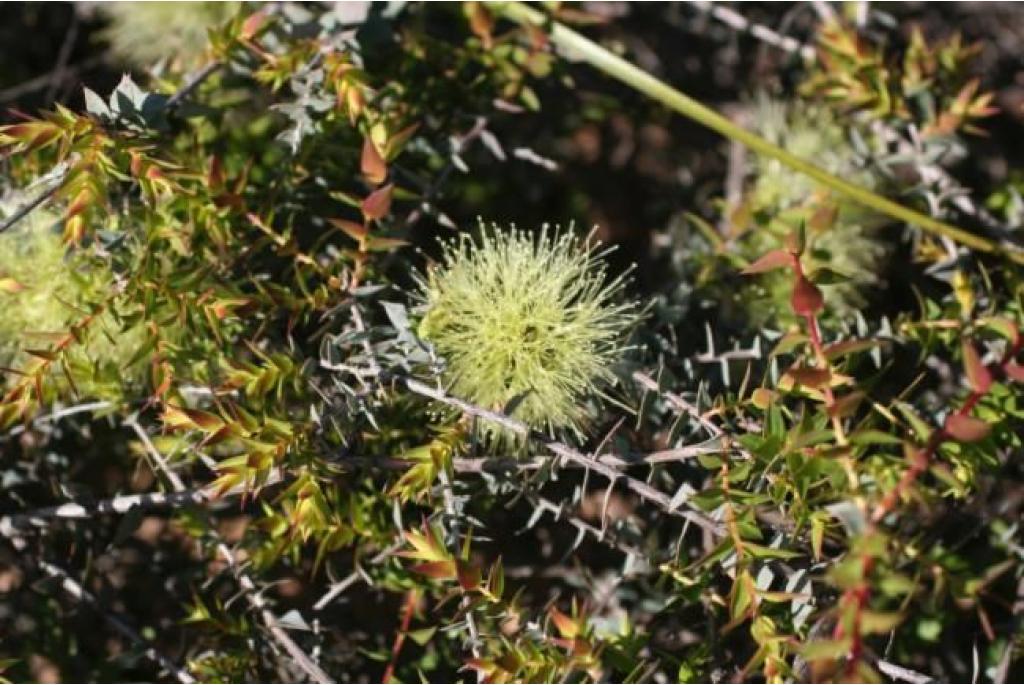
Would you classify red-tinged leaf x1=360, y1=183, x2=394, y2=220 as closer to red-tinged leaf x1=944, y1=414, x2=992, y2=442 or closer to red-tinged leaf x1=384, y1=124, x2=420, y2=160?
red-tinged leaf x1=384, y1=124, x2=420, y2=160

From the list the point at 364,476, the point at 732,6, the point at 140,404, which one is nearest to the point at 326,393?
the point at 364,476

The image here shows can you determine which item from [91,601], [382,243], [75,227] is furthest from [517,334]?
[91,601]

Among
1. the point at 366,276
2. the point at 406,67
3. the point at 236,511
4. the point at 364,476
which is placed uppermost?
the point at 406,67

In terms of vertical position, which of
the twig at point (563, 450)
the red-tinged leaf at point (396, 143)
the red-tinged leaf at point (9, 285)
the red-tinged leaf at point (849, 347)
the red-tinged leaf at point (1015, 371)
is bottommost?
the twig at point (563, 450)

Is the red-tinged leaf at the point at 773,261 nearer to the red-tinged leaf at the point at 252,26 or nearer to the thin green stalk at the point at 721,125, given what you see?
the thin green stalk at the point at 721,125

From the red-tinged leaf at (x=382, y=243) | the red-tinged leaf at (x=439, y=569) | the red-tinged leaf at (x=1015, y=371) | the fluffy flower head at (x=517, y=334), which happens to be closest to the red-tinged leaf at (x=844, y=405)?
the red-tinged leaf at (x=1015, y=371)

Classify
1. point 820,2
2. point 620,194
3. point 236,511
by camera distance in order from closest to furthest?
point 236,511 < point 820,2 < point 620,194

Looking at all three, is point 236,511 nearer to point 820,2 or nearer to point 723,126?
point 723,126
